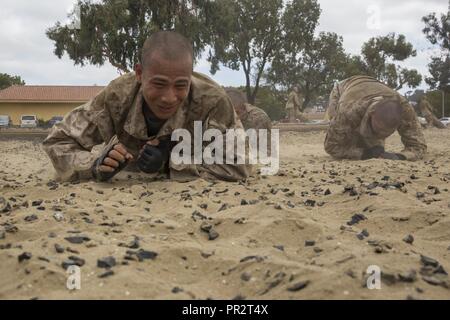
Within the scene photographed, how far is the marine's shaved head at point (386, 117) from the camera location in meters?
6.02

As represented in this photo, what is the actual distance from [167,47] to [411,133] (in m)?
4.00

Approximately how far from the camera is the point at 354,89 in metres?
6.68

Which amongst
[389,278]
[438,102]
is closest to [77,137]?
[389,278]

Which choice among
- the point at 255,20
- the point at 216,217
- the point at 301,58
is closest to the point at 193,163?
the point at 216,217

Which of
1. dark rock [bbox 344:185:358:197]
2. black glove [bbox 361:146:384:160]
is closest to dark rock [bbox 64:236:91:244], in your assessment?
dark rock [bbox 344:185:358:197]

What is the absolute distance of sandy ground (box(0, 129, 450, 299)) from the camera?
5.32ft

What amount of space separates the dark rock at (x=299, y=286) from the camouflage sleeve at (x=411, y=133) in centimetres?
518

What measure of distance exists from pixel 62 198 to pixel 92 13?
17228mm

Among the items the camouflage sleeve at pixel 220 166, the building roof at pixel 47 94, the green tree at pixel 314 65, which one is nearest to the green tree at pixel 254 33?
the green tree at pixel 314 65

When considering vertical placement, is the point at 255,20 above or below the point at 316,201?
above

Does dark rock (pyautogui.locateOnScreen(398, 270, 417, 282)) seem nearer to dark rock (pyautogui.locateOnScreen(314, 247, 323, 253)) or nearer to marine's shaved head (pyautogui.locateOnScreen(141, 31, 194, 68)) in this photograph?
dark rock (pyautogui.locateOnScreen(314, 247, 323, 253))

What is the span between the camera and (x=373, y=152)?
6305mm

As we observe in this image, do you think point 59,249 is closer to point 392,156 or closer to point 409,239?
point 409,239

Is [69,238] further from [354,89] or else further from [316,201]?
[354,89]
